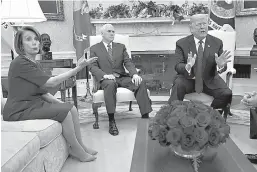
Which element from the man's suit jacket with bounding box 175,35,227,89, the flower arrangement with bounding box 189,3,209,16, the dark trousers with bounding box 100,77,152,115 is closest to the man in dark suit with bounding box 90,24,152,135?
the dark trousers with bounding box 100,77,152,115

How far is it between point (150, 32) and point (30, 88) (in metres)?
3.38

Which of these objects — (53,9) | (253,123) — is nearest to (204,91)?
(253,123)

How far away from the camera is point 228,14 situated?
15.4 ft

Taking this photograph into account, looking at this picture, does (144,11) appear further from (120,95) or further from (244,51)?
(120,95)

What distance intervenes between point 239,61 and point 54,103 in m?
3.21

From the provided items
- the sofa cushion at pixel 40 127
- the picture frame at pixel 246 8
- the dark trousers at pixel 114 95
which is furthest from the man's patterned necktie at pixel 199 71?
the picture frame at pixel 246 8

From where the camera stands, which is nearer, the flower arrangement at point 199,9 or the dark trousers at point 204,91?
the dark trousers at point 204,91

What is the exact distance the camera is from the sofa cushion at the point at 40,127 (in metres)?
2.02

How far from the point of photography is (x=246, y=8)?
16.0ft

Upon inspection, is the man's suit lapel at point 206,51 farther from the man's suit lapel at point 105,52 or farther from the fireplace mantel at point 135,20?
the fireplace mantel at point 135,20

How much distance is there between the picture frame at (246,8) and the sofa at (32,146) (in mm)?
4003

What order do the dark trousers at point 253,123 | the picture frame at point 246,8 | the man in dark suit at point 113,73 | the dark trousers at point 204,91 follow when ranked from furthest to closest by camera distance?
the picture frame at point 246,8
the man in dark suit at point 113,73
the dark trousers at point 204,91
the dark trousers at point 253,123

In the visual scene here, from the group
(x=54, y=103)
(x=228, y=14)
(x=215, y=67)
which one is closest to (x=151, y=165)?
(x=54, y=103)

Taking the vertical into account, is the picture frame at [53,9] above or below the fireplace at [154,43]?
above
